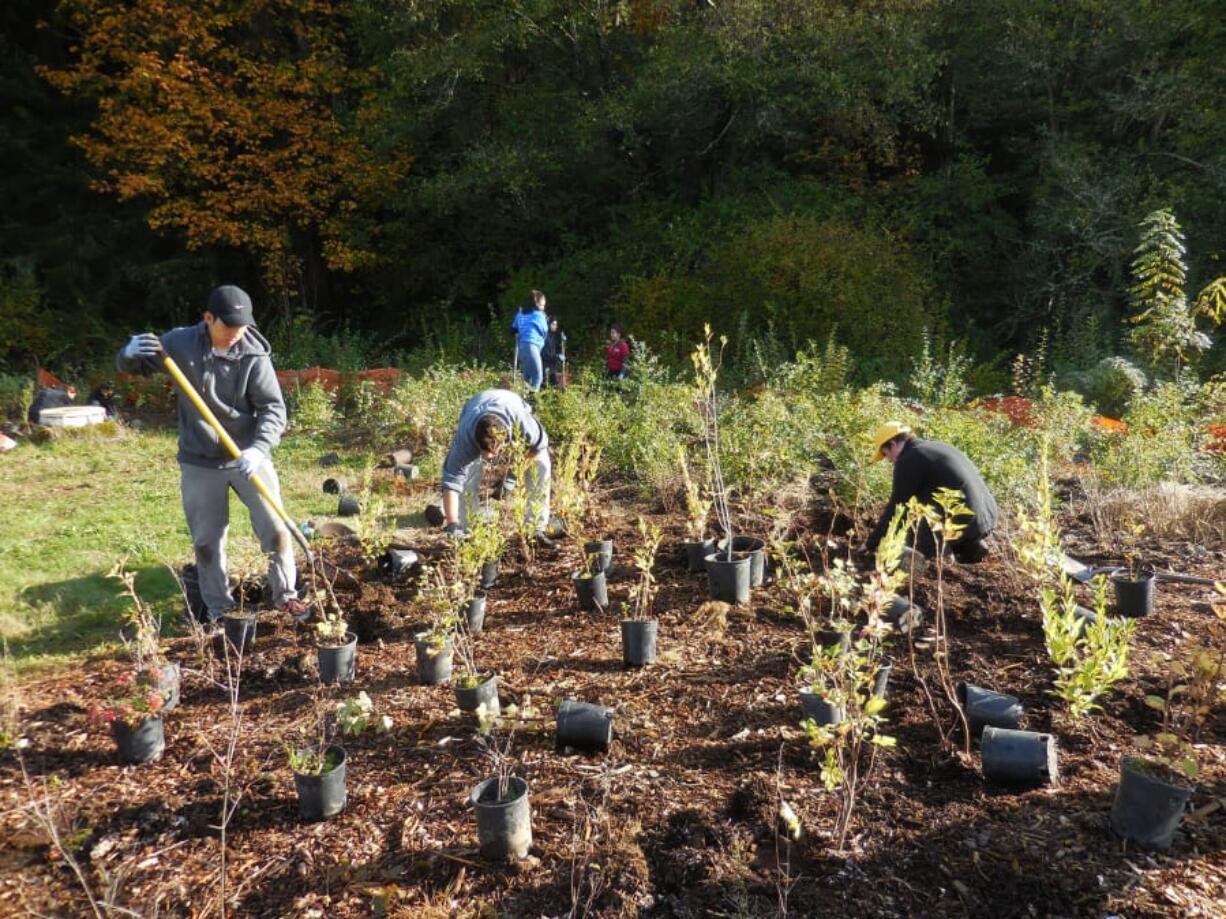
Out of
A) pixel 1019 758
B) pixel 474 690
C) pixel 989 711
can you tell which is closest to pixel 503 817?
pixel 474 690

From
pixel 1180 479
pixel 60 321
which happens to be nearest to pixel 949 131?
pixel 1180 479

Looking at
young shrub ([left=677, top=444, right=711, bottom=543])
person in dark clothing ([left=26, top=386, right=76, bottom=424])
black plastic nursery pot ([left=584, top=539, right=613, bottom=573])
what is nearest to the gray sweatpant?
black plastic nursery pot ([left=584, top=539, right=613, bottom=573])

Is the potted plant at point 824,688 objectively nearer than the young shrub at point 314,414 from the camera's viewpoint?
Yes

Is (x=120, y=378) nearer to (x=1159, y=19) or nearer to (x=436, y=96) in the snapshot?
(x=436, y=96)

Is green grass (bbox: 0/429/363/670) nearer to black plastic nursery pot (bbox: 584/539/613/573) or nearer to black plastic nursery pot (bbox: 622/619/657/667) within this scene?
black plastic nursery pot (bbox: 584/539/613/573)

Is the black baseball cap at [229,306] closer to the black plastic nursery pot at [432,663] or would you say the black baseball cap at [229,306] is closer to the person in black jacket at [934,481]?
the black plastic nursery pot at [432,663]

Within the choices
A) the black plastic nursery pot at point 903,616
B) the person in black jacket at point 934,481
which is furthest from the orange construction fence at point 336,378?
the black plastic nursery pot at point 903,616

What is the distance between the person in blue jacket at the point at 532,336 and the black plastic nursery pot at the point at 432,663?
6.73 m

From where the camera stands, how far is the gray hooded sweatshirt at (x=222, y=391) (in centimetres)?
389

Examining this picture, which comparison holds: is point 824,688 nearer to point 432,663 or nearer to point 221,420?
point 432,663

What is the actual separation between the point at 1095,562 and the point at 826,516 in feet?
5.30

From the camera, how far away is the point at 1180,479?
18.9 ft

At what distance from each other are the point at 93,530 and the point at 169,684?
11.1 feet

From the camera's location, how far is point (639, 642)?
142 inches
